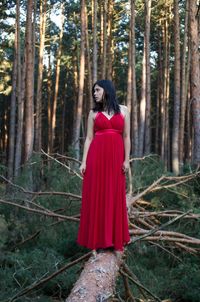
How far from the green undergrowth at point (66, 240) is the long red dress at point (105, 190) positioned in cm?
133

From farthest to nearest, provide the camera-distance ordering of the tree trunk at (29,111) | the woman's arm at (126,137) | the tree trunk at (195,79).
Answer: the tree trunk at (29,111), the tree trunk at (195,79), the woman's arm at (126,137)

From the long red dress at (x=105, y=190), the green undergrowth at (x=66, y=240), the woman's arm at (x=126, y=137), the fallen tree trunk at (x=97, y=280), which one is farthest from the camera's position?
the green undergrowth at (x=66, y=240)

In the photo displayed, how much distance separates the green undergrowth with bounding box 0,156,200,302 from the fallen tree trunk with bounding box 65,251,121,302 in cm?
128

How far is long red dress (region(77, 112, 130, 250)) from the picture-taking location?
412cm

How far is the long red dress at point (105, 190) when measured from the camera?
4117 mm

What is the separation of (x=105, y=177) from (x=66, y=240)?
2.70 meters

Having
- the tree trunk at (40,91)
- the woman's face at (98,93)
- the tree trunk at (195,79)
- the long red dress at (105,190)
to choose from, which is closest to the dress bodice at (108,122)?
the long red dress at (105,190)

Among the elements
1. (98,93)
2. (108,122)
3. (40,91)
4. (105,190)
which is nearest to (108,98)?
(98,93)

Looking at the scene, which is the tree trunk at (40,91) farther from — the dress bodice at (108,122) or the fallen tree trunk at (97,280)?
the fallen tree trunk at (97,280)

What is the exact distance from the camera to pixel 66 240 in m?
6.61

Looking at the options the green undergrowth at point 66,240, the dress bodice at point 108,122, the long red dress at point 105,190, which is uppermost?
the dress bodice at point 108,122

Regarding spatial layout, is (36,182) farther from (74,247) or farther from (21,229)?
(74,247)

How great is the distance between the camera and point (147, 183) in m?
7.41

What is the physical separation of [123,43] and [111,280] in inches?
1063
